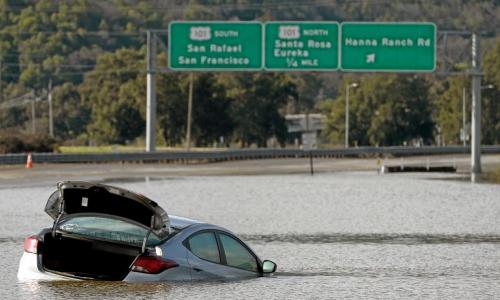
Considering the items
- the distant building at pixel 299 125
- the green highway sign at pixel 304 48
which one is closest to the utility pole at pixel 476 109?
the green highway sign at pixel 304 48

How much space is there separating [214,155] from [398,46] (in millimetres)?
21315

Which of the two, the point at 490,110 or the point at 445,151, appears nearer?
the point at 445,151

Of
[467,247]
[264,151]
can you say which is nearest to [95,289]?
[467,247]

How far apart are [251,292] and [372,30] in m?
46.7

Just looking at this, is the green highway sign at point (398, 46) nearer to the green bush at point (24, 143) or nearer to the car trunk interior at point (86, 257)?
the green bush at point (24, 143)

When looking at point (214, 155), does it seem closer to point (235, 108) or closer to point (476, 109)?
point (476, 109)

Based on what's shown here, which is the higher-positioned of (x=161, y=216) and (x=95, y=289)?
(x=161, y=216)

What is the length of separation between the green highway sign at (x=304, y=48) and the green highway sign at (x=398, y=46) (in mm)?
1282

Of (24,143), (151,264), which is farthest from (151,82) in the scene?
(151,264)

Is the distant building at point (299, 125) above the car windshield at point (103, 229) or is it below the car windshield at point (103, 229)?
above

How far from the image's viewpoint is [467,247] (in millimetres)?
24234

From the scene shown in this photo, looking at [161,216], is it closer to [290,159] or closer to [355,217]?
[355,217]

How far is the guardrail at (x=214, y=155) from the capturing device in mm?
66938

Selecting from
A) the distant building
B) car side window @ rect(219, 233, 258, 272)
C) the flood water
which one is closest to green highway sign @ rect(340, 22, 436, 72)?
the flood water
